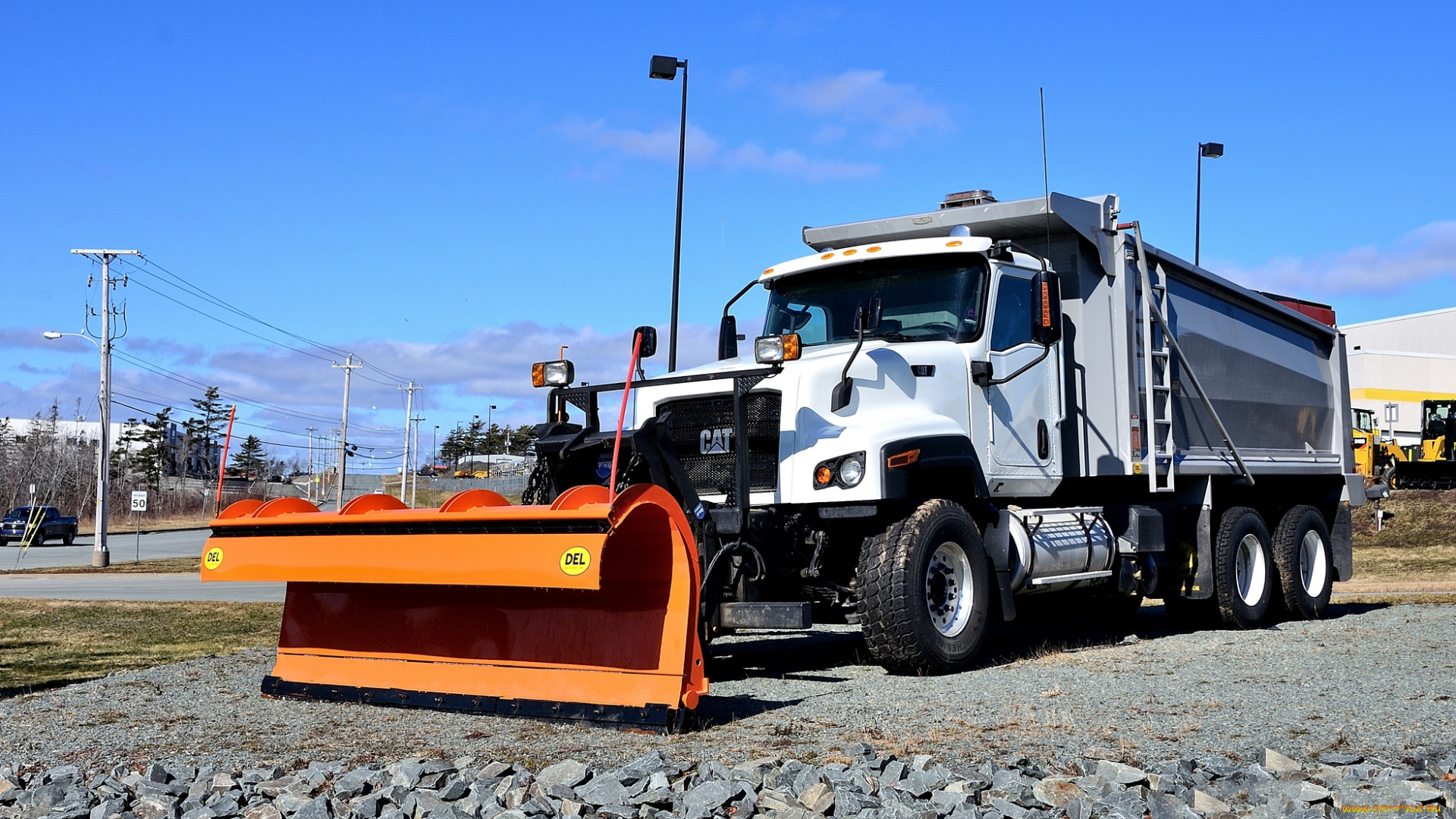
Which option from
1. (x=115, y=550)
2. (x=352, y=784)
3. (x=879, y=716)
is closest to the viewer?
(x=352, y=784)

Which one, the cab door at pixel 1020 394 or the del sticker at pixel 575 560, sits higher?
the cab door at pixel 1020 394

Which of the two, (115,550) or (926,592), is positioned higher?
(926,592)

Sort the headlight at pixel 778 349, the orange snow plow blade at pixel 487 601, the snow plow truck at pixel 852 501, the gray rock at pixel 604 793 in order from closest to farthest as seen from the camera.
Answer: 1. the gray rock at pixel 604 793
2. the orange snow plow blade at pixel 487 601
3. the snow plow truck at pixel 852 501
4. the headlight at pixel 778 349

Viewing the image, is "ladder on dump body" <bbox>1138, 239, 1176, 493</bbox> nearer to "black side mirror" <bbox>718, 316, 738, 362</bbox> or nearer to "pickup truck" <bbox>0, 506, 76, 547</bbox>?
"black side mirror" <bbox>718, 316, 738, 362</bbox>

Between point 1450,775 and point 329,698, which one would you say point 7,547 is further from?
point 1450,775

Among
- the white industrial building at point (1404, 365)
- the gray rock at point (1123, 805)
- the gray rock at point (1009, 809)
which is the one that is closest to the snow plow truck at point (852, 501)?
the gray rock at point (1009, 809)

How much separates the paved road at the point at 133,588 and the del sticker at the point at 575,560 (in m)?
13.2

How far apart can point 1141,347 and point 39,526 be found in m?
46.7

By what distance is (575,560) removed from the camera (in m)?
6.12

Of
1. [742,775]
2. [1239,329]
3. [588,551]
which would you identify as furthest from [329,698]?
[1239,329]

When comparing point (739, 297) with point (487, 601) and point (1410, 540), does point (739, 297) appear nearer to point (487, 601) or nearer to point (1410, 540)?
point (487, 601)

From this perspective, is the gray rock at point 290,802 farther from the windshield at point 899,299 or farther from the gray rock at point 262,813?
the windshield at point 899,299

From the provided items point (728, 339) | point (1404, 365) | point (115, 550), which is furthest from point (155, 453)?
point (728, 339)

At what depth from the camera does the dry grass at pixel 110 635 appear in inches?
392
